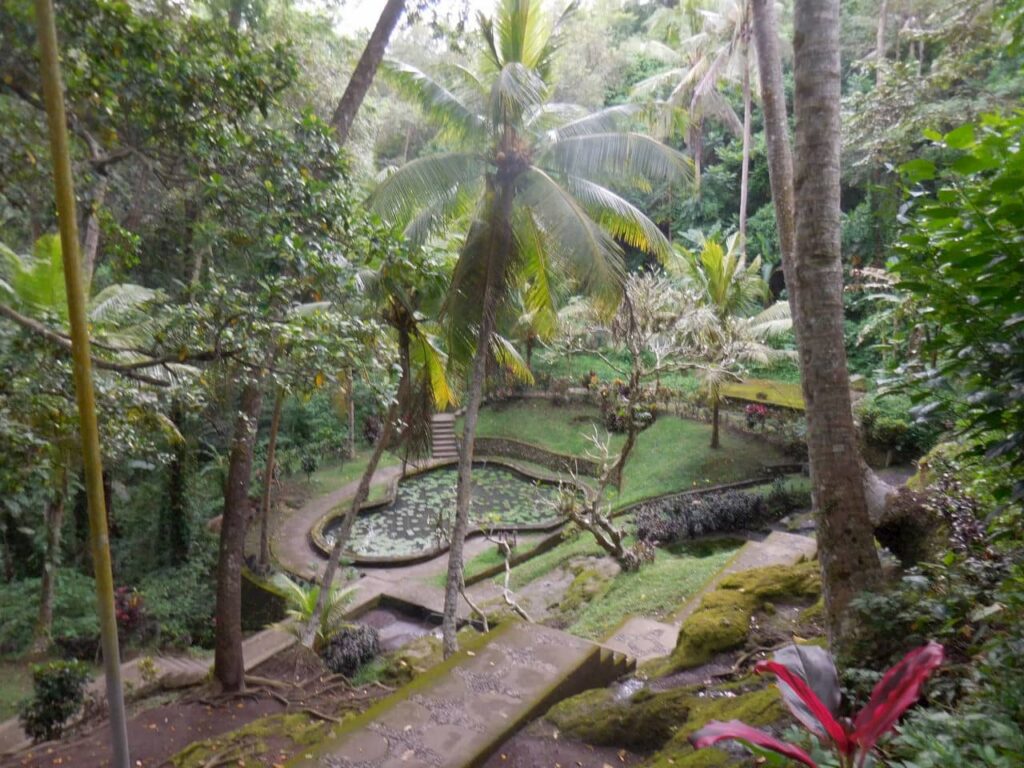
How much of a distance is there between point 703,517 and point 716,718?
8.89m

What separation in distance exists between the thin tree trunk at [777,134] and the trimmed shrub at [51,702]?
781 centimetres

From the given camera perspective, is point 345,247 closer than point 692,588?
Yes

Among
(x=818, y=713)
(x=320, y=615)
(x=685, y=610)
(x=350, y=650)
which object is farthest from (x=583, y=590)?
(x=818, y=713)

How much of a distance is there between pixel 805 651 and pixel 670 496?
1239 centimetres

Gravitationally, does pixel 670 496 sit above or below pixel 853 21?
below

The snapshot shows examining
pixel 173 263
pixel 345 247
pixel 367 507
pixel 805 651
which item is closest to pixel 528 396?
pixel 367 507

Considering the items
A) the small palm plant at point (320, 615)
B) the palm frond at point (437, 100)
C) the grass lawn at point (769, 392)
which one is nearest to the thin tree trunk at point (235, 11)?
the palm frond at point (437, 100)

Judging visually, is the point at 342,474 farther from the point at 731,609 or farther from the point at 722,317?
the point at 731,609

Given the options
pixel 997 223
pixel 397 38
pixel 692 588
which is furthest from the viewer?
pixel 397 38

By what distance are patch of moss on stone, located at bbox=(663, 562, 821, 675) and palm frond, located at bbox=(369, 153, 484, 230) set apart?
16.7ft

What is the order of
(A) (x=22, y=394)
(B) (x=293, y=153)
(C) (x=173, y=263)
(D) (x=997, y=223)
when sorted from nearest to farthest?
1. (D) (x=997, y=223)
2. (A) (x=22, y=394)
3. (B) (x=293, y=153)
4. (C) (x=173, y=263)

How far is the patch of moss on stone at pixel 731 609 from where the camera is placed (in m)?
5.77

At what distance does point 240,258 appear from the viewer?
5246mm

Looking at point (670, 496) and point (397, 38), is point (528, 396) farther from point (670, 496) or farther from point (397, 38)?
point (397, 38)
